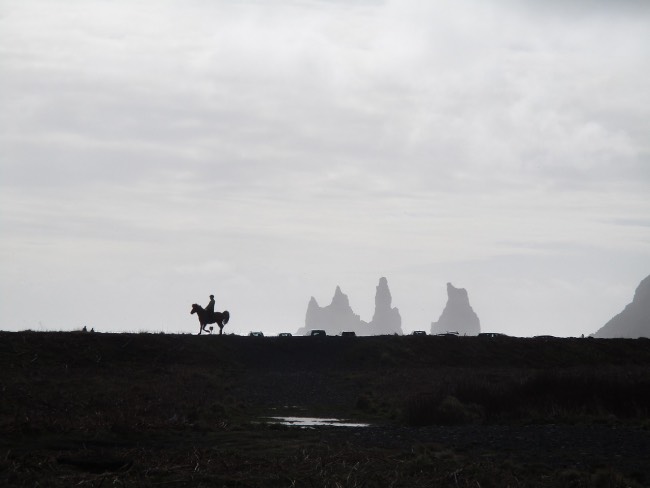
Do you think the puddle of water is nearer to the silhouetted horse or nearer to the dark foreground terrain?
the dark foreground terrain

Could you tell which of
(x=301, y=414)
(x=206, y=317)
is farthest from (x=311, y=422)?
(x=206, y=317)

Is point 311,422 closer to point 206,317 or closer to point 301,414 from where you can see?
point 301,414

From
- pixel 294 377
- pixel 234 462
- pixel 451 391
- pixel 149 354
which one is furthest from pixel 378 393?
pixel 234 462

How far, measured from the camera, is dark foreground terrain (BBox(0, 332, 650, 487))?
1877 cm

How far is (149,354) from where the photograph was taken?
5462 cm

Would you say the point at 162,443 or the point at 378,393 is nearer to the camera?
the point at 162,443

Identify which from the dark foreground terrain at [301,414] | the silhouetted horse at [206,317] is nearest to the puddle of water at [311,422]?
the dark foreground terrain at [301,414]

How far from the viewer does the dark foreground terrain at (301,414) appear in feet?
61.6

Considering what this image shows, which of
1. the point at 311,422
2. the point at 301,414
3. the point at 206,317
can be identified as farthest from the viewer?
the point at 206,317

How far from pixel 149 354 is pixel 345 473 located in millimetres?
37766

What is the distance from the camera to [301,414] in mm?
35594

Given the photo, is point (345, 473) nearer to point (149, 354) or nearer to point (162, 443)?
point (162, 443)

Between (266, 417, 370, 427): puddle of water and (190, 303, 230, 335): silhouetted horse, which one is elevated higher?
(190, 303, 230, 335): silhouetted horse

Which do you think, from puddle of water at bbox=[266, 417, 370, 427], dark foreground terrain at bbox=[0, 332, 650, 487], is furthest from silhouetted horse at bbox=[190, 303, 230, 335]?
puddle of water at bbox=[266, 417, 370, 427]
